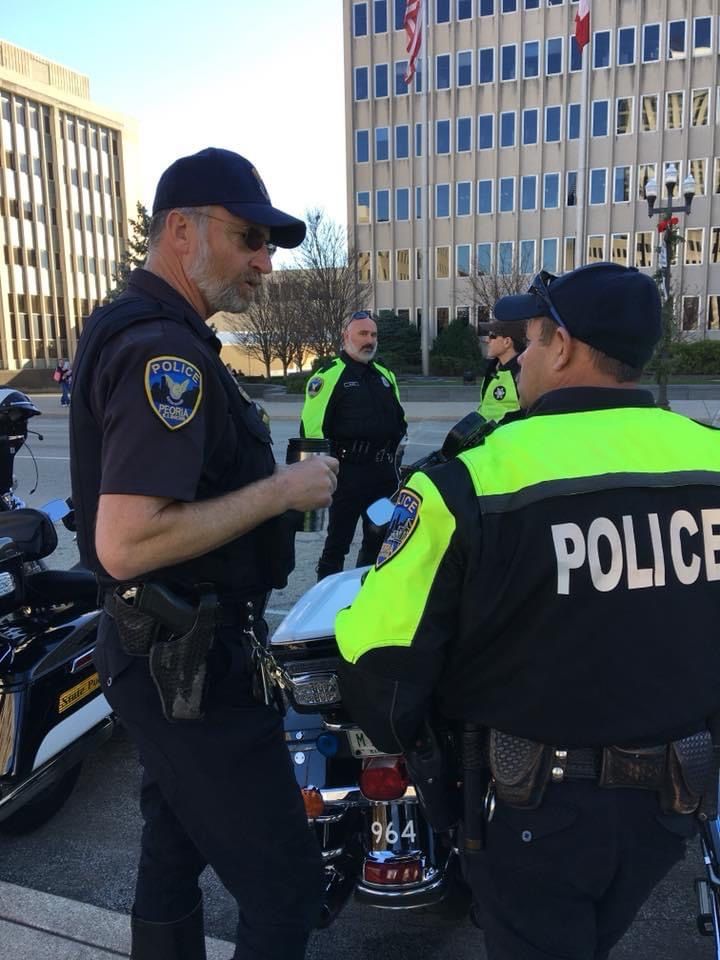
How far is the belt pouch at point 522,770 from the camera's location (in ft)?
4.53

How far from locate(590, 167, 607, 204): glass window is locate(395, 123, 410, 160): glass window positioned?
32.9ft

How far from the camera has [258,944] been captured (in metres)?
1.63

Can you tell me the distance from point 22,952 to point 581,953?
1.79 m

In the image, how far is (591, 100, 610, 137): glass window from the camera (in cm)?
3856

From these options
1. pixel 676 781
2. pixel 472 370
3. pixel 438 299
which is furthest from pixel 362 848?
pixel 438 299

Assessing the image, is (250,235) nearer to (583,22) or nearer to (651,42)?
(583,22)

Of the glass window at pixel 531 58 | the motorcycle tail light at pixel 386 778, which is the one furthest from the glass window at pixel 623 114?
the motorcycle tail light at pixel 386 778

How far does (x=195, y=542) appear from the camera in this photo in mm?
1464

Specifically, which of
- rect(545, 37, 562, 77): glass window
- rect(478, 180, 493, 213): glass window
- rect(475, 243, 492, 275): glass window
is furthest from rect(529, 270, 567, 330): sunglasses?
rect(545, 37, 562, 77): glass window

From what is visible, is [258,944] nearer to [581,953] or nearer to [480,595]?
[581,953]

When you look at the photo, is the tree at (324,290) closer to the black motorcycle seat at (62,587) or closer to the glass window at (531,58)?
the glass window at (531,58)

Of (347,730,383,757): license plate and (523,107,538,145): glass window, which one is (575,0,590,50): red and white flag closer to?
(523,107,538,145): glass window

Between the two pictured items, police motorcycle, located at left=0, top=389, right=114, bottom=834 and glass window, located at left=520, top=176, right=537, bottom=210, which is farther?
glass window, located at left=520, top=176, right=537, bottom=210

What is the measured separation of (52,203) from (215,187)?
51.9 m
